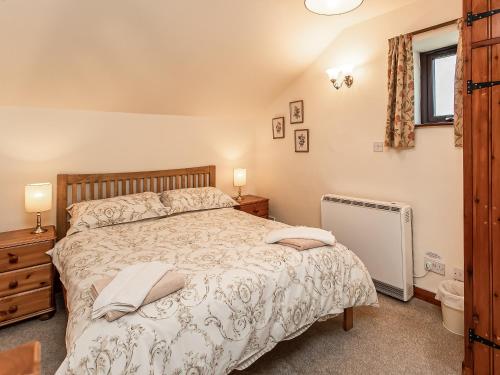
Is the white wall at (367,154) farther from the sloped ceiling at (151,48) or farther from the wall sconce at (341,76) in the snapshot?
the sloped ceiling at (151,48)

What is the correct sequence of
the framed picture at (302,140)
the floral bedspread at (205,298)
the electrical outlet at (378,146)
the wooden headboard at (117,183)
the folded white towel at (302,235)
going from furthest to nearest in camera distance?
the framed picture at (302,140) → the wooden headboard at (117,183) → the electrical outlet at (378,146) → the folded white towel at (302,235) → the floral bedspread at (205,298)

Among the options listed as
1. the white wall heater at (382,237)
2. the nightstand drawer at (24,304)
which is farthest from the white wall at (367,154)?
the nightstand drawer at (24,304)

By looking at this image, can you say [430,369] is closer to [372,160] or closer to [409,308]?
[409,308]

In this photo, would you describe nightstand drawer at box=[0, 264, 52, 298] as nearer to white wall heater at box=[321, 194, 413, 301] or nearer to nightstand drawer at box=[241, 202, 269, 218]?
nightstand drawer at box=[241, 202, 269, 218]

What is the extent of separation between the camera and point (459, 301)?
2.08 m

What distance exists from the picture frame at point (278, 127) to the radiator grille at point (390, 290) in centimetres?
205

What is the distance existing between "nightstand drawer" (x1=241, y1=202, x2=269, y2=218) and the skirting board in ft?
6.23

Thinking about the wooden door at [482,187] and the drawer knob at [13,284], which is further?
the drawer knob at [13,284]

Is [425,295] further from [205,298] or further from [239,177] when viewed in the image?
[239,177]

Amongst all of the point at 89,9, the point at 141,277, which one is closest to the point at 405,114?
the point at 141,277

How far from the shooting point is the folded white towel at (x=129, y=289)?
1.27m

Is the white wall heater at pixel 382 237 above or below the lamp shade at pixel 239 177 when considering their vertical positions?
below

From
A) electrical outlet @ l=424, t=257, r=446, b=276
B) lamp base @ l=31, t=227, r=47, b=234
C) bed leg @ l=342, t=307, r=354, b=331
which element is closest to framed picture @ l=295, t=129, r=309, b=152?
electrical outlet @ l=424, t=257, r=446, b=276

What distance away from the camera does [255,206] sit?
3.87 metres
